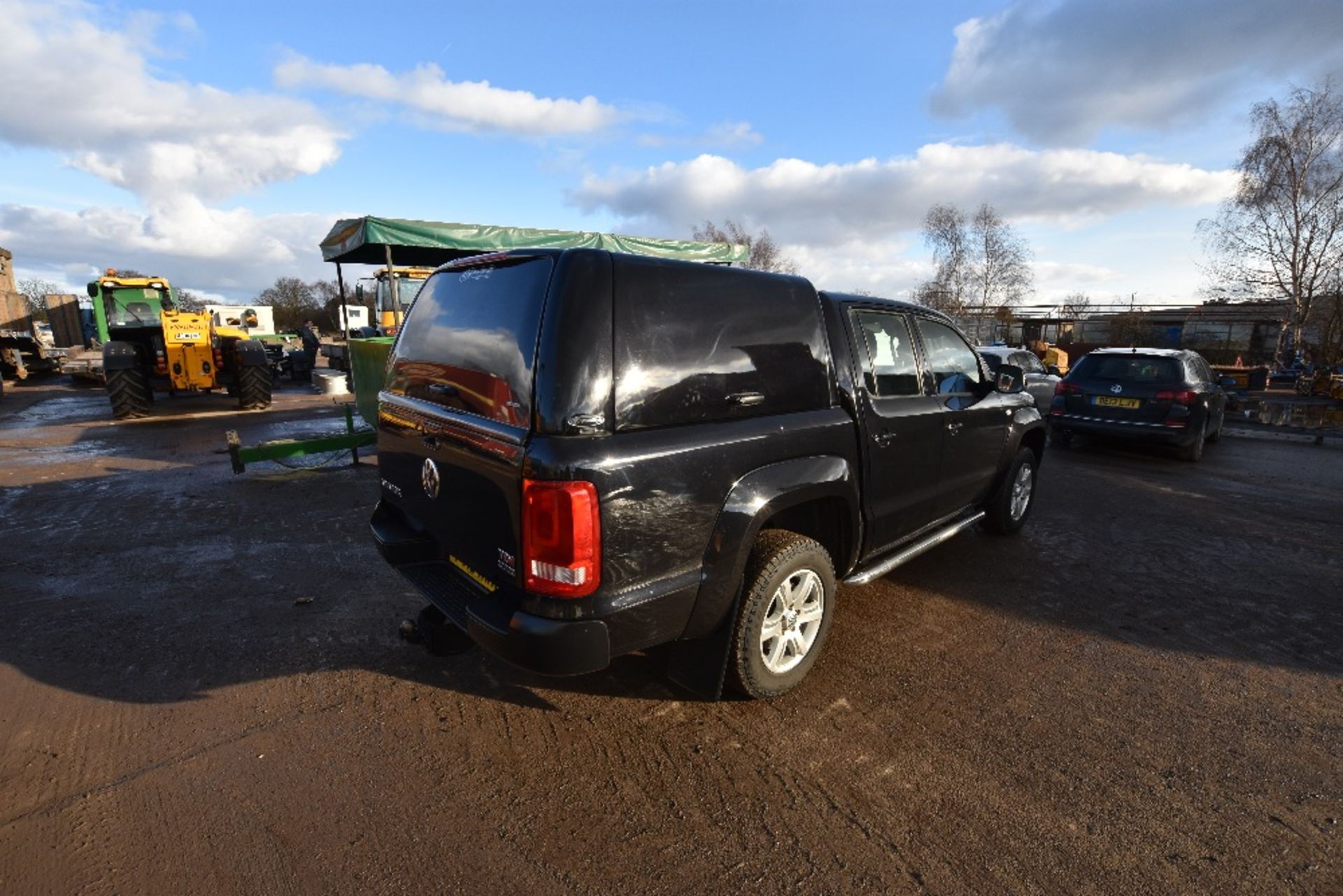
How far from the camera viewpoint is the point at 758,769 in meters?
2.52

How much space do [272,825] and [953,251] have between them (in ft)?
132

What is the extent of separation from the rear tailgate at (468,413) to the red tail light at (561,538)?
0.07 m

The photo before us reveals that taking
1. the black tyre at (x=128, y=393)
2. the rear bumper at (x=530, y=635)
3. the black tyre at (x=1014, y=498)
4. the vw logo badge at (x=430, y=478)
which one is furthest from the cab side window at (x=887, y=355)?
the black tyre at (x=128, y=393)

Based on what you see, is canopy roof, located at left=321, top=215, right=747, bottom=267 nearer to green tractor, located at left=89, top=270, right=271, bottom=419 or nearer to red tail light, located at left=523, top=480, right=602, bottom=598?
green tractor, located at left=89, top=270, right=271, bottom=419

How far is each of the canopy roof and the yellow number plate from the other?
5.83 metres

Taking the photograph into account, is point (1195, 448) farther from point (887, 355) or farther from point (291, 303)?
point (291, 303)

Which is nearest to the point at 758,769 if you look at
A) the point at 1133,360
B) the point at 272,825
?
the point at 272,825

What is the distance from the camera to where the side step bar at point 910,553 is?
3.36m

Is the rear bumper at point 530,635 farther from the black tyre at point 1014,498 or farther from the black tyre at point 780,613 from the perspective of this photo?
the black tyre at point 1014,498

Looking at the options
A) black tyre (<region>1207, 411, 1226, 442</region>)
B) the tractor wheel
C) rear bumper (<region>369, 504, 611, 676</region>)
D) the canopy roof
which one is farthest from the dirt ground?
the tractor wheel

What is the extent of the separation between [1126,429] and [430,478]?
9.26 metres

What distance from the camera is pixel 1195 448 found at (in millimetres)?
8609

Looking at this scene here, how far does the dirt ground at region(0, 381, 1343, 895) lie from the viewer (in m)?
2.09

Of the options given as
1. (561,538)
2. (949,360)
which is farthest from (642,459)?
(949,360)
